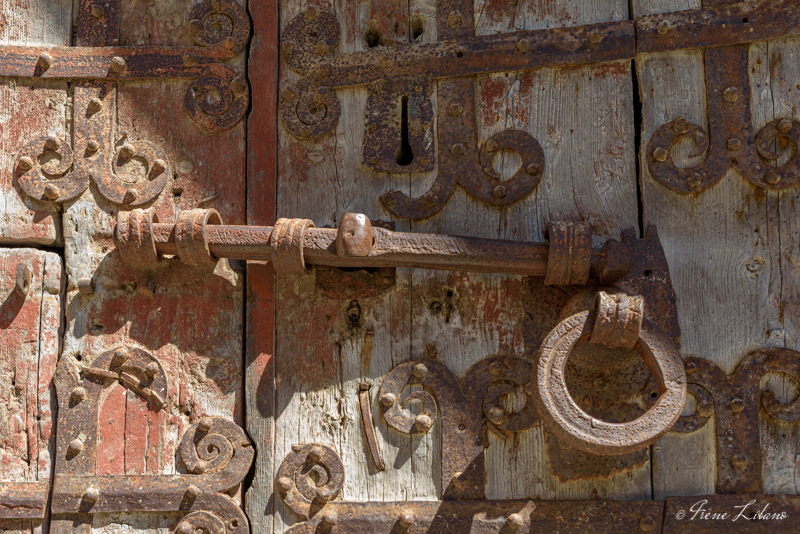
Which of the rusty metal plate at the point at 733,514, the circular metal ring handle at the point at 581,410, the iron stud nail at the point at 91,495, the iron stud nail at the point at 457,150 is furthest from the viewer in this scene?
the iron stud nail at the point at 457,150

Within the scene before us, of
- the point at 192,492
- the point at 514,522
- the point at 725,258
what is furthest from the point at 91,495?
the point at 725,258

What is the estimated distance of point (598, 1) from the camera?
6.97ft

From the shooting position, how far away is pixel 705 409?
191 centimetres

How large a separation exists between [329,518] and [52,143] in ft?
3.96

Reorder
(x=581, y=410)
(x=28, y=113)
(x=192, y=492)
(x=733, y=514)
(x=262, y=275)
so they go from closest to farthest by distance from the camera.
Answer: (x=581, y=410), (x=733, y=514), (x=192, y=492), (x=262, y=275), (x=28, y=113)

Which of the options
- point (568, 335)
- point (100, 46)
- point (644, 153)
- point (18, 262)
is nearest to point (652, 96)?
point (644, 153)

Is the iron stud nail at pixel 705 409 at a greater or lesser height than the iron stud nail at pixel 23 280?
lesser

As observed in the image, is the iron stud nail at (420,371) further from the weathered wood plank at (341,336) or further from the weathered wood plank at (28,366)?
the weathered wood plank at (28,366)

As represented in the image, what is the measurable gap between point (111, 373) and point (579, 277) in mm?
1184

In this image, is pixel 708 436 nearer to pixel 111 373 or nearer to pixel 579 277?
pixel 579 277

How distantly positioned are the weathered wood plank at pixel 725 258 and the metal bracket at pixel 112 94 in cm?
→ 112

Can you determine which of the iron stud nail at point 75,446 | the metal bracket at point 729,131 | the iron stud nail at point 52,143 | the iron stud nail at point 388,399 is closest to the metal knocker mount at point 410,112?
the metal bracket at point 729,131

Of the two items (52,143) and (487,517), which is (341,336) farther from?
(52,143)

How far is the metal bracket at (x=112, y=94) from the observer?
2.14 metres
